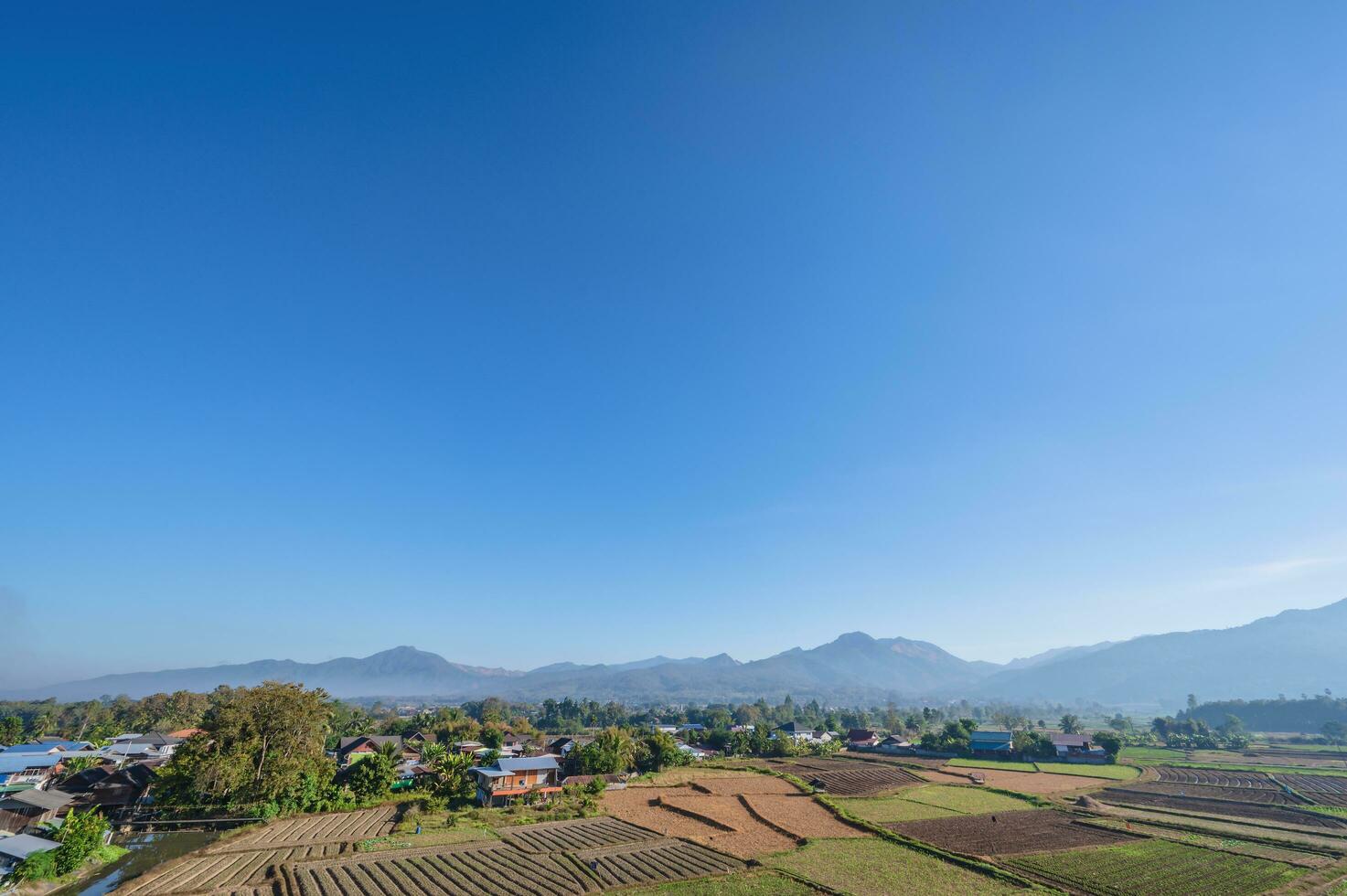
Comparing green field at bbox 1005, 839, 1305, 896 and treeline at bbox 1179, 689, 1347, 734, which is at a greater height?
green field at bbox 1005, 839, 1305, 896

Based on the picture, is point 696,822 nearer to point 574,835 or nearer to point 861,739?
point 574,835

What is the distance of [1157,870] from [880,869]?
13.2m

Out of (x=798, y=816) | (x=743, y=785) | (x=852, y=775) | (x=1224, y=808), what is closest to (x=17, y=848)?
(x=798, y=816)

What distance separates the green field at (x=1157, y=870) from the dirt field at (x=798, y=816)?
9.65 m

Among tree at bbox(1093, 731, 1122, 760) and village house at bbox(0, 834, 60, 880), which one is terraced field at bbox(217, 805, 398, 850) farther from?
tree at bbox(1093, 731, 1122, 760)

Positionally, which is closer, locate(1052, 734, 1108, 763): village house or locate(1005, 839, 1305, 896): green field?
locate(1005, 839, 1305, 896): green field

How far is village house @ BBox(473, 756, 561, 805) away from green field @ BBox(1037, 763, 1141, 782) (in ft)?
165

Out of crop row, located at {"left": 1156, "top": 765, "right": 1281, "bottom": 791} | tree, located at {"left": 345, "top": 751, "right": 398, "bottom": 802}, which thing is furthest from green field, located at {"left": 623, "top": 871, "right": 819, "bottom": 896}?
crop row, located at {"left": 1156, "top": 765, "right": 1281, "bottom": 791}

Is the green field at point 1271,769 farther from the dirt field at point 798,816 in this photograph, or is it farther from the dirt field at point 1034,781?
the dirt field at point 798,816

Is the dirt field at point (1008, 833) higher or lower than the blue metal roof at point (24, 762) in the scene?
lower

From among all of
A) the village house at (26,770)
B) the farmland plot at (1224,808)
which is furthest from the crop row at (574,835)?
the farmland plot at (1224,808)

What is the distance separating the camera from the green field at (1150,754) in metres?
71.4

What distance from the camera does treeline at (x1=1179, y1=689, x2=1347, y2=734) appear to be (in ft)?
452

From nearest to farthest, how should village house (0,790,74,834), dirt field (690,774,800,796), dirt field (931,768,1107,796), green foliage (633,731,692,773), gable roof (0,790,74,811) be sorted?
village house (0,790,74,834) → gable roof (0,790,74,811) → dirt field (690,774,800,796) → dirt field (931,768,1107,796) → green foliage (633,731,692,773)
